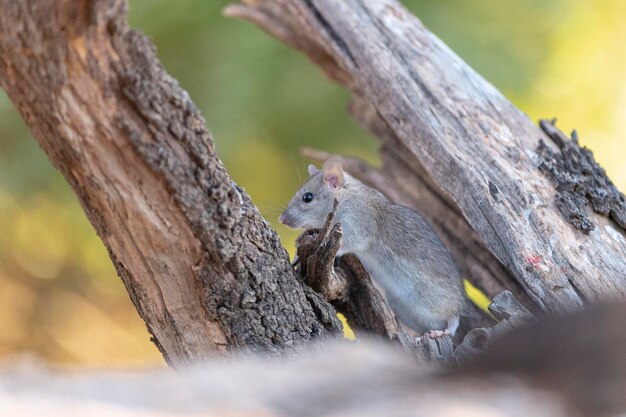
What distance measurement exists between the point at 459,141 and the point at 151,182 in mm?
1659

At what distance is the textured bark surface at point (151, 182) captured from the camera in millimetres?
2049

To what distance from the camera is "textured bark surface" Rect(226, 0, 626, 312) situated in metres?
3.14

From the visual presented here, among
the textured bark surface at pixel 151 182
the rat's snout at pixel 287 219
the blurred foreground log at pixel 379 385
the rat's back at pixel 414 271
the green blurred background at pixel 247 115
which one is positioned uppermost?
the green blurred background at pixel 247 115

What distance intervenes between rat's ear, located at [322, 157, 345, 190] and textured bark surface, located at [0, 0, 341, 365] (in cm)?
163

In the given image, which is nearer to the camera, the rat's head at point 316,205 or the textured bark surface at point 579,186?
the textured bark surface at point 579,186

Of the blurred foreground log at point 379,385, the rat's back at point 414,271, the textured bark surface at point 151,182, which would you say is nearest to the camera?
the blurred foreground log at point 379,385

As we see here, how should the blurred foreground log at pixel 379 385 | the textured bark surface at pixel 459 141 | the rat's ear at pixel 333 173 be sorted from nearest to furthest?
1. the blurred foreground log at pixel 379 385
2. the textured bark surface at pixel 459 141
3. the rat's ear at pixel 333 173

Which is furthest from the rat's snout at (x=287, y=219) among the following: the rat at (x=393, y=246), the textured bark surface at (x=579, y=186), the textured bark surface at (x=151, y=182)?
the textured bark surface at (x=151, y=182)

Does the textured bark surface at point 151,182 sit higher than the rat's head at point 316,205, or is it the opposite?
the rat's head at point 316,205

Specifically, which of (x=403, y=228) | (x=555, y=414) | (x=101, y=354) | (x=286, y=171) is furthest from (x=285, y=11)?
(x=101, y=354)

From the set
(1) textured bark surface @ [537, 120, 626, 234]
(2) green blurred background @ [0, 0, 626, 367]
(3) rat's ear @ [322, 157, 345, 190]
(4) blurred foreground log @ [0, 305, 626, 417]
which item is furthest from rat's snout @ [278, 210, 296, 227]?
(4) blurred foreground log @ [0, 305, 626, 417]

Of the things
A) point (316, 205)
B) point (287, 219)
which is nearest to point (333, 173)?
point (316, 205)

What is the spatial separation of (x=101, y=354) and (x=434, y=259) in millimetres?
4519

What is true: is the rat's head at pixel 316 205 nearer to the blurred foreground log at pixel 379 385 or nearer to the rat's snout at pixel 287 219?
the rat's snout at pixel 287 219
